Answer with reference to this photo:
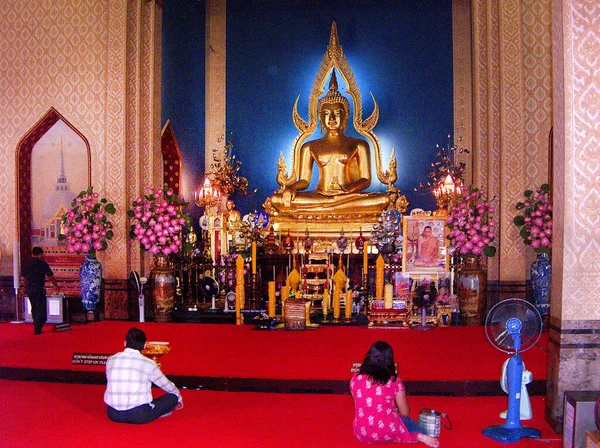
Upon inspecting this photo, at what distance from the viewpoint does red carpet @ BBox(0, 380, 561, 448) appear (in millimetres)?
4078

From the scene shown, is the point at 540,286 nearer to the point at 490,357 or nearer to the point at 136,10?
the point at 490,357

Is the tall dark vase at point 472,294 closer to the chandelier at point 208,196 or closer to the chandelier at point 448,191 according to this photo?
the chandelier at point 448,191

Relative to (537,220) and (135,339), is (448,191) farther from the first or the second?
(135,339)

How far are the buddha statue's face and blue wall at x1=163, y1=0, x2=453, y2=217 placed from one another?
518 mm

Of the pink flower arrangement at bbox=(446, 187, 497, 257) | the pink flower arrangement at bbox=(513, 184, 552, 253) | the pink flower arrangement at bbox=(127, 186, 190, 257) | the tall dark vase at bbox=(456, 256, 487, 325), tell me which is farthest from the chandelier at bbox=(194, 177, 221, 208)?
the pink flower arrangement at bbox=(513, 184, 552, 253)

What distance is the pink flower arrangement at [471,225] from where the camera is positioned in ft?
26.3

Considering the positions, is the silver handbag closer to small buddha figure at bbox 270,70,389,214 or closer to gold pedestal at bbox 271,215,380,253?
gold pedestal at bbox 271,215,380,253

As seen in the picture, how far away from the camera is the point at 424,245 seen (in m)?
8.23

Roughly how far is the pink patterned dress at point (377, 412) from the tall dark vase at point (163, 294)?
5163 mm

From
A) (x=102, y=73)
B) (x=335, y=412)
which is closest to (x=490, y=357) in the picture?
(x=335, y=412)

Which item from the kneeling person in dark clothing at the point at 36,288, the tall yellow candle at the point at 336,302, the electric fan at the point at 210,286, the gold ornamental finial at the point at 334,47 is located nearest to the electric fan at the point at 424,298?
the tall yellow candle at the point at 336,302

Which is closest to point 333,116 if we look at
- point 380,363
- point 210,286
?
point 210,286

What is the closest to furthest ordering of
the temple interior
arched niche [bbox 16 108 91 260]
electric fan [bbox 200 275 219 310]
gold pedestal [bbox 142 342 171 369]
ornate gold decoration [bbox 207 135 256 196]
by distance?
gold pedestal [bbox 142 342 171 369], the temple interior, electric fan [bbox 200 275 219 310], arched niche [bbox 16 108 91 260], ornate gold decoration [bbox 207 135 256 196]

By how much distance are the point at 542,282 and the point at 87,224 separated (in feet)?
18.4
